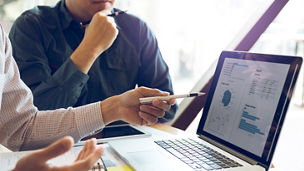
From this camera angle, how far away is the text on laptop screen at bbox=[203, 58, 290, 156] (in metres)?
0.70

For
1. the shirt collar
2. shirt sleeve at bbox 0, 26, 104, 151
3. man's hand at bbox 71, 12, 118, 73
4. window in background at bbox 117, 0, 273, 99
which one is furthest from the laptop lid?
window in background at bbox 117, 0, 273, 99

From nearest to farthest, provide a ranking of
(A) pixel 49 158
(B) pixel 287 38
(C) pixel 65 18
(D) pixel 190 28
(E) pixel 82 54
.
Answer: (A) pixel 49 158 < (E) pixel 82 54 < (C) pixel 65 18 < (B) pixel 287 38 < (D) pixel 190 28

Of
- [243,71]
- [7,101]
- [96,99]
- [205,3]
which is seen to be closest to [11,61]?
[7,101]

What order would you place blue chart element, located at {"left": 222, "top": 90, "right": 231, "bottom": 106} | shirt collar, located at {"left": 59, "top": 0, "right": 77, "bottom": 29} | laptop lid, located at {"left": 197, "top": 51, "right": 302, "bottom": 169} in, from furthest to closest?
shirt collar, located at {"left": 59, "top": 0, "right": 77, "bottom": 29} → blue chart element, located at {"left": 222, "top": 90, "right": 231, "bottom": 106} → laptop lid, located at {"left": 197, "top": 51, "right": 302, "bottom": 169}

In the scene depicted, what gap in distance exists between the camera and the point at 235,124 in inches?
30.7

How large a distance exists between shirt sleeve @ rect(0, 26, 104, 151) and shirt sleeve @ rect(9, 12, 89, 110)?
253 mm

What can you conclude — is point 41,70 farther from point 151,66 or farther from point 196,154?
point 196,154

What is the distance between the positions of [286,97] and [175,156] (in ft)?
0.94

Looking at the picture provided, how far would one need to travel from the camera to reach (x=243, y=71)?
80cm

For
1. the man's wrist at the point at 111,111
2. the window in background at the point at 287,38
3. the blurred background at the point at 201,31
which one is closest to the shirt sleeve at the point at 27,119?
the man's wrist at the point at 111,111

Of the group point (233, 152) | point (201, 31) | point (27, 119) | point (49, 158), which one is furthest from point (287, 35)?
point (49, 158)

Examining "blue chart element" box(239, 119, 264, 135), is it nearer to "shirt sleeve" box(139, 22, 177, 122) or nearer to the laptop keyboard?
the laptop keyboard

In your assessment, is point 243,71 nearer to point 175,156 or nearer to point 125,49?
point 175,156

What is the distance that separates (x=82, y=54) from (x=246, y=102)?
2.05 feet
